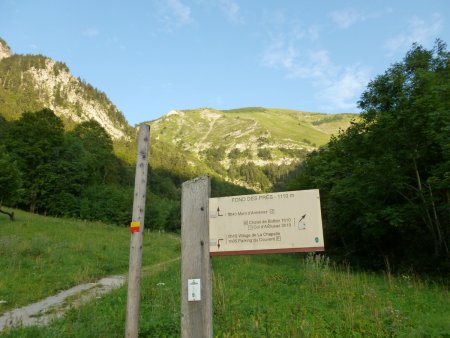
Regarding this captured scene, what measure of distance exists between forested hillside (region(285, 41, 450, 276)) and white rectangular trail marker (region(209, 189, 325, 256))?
11.9 meters

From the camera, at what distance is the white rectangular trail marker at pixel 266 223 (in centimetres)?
364

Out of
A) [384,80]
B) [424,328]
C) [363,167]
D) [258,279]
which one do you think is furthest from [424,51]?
[424,328]

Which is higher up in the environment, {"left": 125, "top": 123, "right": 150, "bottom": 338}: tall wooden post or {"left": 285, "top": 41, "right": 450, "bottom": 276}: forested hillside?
{"left": 285, "top": 41, "right": 450, "bottom": 276}: forested hillside

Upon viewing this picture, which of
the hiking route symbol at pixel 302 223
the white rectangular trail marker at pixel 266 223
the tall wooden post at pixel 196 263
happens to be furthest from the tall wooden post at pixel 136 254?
the hiking route symbol at pixel 302 223

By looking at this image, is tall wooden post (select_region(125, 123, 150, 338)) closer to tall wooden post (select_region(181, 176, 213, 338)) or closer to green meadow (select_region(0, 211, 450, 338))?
green meadow (select_region(0, 211, 450, 338))

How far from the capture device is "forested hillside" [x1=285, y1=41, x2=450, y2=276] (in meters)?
15.9

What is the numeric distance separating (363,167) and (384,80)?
5717 mm

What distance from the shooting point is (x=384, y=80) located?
789 inches

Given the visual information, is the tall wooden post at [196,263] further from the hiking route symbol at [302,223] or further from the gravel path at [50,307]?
the gravel path at [50,307]

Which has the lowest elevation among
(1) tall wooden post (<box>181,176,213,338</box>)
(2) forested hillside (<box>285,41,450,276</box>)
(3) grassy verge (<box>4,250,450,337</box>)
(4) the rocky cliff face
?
(3) grassy verge (<box>4,250,450,337</box>)

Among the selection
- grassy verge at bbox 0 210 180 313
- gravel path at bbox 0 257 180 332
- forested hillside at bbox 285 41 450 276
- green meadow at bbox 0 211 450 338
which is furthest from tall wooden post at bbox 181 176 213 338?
forested hillside at bbox 285 41 450 276

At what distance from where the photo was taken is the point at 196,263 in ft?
12.7

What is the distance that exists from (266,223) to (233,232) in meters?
0.36

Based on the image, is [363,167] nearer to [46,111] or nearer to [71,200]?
[71,200]
